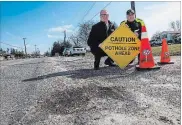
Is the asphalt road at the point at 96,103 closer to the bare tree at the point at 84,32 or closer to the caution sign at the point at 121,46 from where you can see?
the caution sign at the point at 121,46

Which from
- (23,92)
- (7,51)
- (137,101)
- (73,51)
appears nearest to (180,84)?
(137,101)

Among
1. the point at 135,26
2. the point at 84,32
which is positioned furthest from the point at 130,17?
the point at 84,32

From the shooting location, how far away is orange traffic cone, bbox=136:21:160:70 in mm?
7074

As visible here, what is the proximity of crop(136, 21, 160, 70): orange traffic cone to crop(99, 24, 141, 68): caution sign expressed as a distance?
27cm

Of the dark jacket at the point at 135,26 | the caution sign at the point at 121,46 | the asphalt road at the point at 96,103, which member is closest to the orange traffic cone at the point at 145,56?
the caution sign at the point at 121,46

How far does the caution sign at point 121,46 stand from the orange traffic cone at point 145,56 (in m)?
0.27

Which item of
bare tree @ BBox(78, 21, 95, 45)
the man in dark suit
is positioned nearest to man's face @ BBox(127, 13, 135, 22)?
the man in dark suit

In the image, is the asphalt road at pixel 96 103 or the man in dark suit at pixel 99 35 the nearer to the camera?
the asphalt road at pixel 96 103

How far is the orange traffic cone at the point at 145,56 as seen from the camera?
7074 millimetres

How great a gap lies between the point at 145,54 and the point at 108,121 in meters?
4.56

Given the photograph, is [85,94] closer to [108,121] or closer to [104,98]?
[104,98]

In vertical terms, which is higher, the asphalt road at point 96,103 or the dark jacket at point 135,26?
the dark jacket at point 135,26

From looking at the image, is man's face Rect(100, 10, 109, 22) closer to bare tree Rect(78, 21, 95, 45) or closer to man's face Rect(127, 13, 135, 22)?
man's face Rect(127, 13, 135, 22)

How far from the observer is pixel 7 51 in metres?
114
